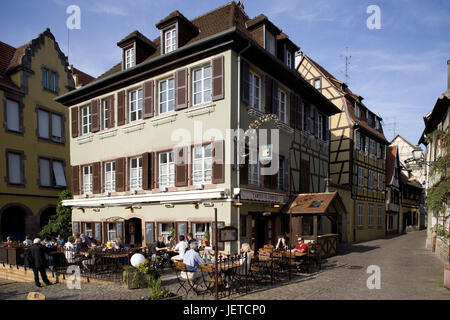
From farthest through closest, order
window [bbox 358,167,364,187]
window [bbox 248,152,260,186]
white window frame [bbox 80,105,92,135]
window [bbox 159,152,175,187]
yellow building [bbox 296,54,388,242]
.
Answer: window [bbox 358,167,364,187] < yellow building [bbox 296,54,388,242] < white window frame [bbox 80,105,92,135] < window [bbox 159,152,175,187] < window [bbox 248,152,260,186]

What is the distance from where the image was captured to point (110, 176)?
17.1 metres

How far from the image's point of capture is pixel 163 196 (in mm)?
13922

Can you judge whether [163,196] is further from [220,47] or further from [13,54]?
[13,54]

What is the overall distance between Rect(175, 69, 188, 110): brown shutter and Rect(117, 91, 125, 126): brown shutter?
3.66m

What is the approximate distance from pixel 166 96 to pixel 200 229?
5.83 m

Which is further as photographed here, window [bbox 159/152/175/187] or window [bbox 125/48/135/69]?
window [bbox 125/48/135/69]

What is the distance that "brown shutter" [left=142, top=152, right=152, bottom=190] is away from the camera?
14870 mm

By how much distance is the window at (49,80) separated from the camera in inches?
931

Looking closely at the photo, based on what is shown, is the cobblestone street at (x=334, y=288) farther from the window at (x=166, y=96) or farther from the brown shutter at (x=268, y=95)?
the window at (x=166, y=96)

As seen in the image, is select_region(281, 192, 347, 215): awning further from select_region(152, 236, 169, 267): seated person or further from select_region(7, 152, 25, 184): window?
select_region(7, 152, 25, 184): window

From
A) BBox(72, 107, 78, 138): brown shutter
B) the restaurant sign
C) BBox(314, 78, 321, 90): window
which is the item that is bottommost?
the restaurant sign

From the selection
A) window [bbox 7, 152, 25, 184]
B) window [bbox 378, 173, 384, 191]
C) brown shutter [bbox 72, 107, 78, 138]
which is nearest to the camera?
brown shutter [bbox 72, 107, 78, 138]

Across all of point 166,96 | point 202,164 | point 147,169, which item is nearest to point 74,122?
point 147,169

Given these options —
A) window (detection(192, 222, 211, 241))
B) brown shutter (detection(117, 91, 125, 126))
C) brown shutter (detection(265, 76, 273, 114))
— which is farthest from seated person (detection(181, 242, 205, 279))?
brown shutter (detection(117, 91, 125, 126))
